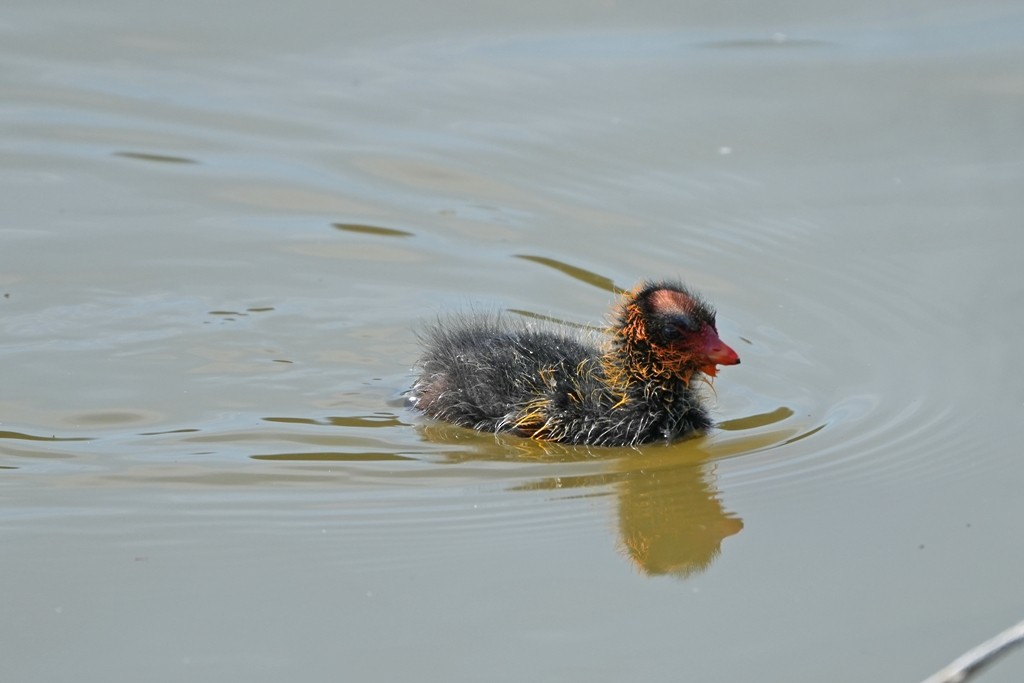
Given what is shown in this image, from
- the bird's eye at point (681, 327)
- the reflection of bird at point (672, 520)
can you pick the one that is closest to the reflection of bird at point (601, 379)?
the bird's eye at point (681, 327)

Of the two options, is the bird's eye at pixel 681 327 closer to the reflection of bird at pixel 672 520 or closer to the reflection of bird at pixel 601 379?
the reflection of bird at pixel 601 379

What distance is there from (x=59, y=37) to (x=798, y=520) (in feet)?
27.1

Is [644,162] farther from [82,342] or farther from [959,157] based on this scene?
[82,342]

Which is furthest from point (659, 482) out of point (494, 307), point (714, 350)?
point (494, 307)

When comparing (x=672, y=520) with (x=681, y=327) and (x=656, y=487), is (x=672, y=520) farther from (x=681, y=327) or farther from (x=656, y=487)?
(x=681, y=327)

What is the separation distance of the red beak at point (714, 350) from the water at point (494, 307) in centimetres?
40

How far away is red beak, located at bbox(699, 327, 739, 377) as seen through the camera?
7219 mm

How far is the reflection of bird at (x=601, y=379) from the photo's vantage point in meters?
7.33

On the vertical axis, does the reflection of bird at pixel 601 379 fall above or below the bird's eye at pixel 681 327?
below

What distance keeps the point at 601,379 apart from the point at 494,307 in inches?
58.6

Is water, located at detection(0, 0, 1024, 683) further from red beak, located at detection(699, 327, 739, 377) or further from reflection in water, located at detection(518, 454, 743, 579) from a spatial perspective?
red beak, located at detection(699, 327, 739, 377)

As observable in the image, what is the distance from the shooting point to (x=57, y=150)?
417 inches

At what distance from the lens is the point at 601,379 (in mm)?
7516

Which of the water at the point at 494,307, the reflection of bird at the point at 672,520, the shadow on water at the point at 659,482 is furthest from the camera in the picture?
the shadow on water at the point at 659,482
